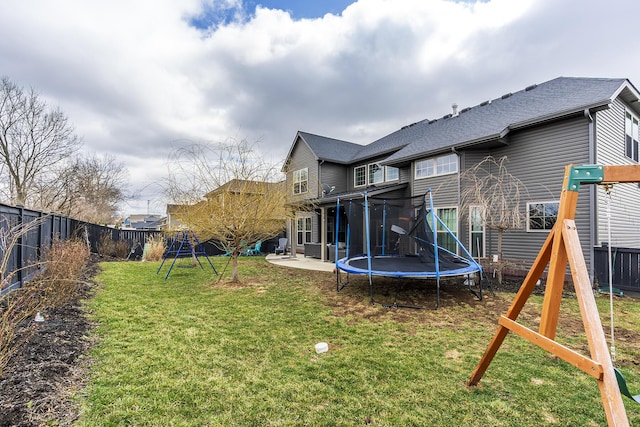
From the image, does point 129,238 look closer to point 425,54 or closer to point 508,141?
point 425,54

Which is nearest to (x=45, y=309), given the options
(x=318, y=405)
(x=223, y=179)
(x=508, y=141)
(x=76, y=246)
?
(x=76, y=246)

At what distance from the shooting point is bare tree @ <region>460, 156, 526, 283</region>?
24.8ft

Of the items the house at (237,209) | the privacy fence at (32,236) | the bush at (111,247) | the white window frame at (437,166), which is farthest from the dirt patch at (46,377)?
the bush at (111,247)

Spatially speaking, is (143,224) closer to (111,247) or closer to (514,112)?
(111,247)

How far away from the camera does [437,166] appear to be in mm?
10695

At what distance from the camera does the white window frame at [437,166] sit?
1020cm

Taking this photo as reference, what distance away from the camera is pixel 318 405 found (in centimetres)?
240

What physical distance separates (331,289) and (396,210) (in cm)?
285

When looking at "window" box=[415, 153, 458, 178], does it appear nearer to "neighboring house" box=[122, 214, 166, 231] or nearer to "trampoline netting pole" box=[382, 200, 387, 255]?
"trampoline netting pole" box=[382, 200, 387, 255]

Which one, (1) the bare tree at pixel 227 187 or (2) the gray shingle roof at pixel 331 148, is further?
(2) the gray shingle roof at pixel 331 148

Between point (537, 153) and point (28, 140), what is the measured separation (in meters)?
22.4

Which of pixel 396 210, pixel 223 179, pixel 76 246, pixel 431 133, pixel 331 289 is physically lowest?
pixel 331 289

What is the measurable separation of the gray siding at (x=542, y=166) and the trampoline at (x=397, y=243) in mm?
1764

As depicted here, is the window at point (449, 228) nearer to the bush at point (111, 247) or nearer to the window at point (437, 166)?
the window at point (437, 166)
